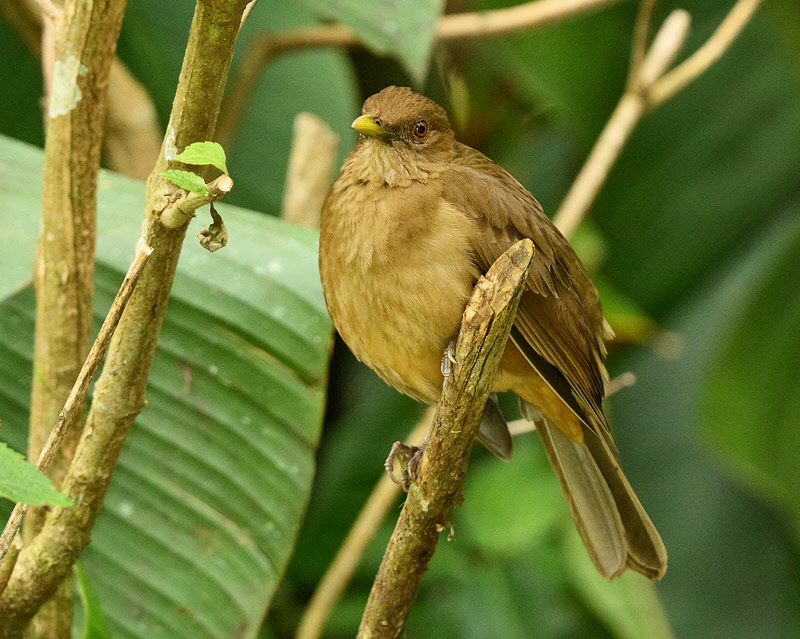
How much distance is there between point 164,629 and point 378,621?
27.2 inches

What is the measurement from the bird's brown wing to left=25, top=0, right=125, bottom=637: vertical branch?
2.97 feet

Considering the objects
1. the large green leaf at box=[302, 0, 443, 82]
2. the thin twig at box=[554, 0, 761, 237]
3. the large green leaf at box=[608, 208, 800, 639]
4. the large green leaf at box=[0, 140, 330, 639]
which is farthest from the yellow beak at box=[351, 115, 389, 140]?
the large green leaf at box=[608, 208, 800, 639]

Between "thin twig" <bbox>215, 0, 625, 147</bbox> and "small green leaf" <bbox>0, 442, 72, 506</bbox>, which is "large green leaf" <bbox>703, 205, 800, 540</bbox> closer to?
"thin twig" <bbox>215, 0, 625, 147</bbox>

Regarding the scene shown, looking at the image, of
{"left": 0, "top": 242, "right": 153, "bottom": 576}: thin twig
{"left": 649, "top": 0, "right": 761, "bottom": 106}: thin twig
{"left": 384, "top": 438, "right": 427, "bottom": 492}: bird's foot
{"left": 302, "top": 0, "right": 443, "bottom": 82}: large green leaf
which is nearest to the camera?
{"left": 0, "top": 242, "right": 153, "bottom": 576}: thin twig

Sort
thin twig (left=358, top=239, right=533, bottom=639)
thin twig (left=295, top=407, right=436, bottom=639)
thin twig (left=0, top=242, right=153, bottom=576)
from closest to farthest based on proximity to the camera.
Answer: thin twig (left=0, top=242, right=153, bottom=576), thin twig (left=358, top=239, right=533, bottom=639), thin twig (left=295, top=407, right=436, bottom=639)

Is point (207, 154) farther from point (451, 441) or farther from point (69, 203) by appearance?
point (451, 441)

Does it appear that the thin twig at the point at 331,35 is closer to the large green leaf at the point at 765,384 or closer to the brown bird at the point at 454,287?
the brown bird at the point at 454,287

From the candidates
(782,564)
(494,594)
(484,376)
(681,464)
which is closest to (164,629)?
(484,376)

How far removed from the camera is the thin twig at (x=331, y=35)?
3.67 meters

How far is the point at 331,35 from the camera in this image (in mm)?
3846

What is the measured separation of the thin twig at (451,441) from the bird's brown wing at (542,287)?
0.50 m

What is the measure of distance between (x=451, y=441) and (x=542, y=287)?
2.23 ft

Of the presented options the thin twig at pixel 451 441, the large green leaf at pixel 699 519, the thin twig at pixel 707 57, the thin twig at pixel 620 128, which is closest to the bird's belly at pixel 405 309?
the thin twig at pixel 451 441

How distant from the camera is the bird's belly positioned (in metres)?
2.33
